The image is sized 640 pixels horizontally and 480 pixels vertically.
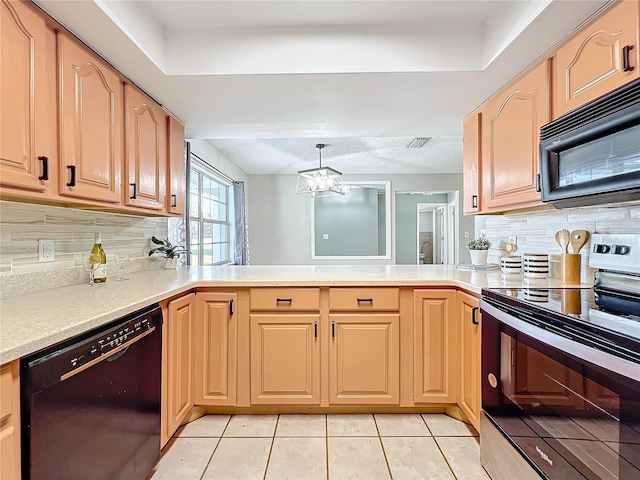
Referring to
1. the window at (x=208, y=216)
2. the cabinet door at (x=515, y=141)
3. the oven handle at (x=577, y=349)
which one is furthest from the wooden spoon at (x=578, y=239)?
the window at (x=208, y=216)

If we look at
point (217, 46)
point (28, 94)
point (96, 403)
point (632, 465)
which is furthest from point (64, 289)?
point (632, 465)

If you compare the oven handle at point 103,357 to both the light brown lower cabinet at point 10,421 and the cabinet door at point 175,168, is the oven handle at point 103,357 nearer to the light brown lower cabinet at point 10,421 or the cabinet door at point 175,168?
the light brown lower cabinet at point 10,421

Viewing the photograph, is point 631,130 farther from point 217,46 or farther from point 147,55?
point 147,55

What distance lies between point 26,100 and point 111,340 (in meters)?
0.91

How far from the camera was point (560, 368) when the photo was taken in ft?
3.49

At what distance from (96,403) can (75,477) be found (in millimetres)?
203

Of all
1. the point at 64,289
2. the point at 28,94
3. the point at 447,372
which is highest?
the point at 28,94

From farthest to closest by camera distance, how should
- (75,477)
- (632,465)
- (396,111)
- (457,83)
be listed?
(396,111)
(457,83)
(75,477)
(632,465)

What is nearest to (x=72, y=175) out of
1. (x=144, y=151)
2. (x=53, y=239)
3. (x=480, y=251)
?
(x=53, y=239)

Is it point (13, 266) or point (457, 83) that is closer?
point (13, 266)

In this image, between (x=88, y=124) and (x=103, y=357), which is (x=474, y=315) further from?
(x=88, y=124)

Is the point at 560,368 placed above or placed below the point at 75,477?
above

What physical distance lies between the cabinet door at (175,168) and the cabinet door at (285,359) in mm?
1027

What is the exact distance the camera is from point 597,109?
1.16 m
